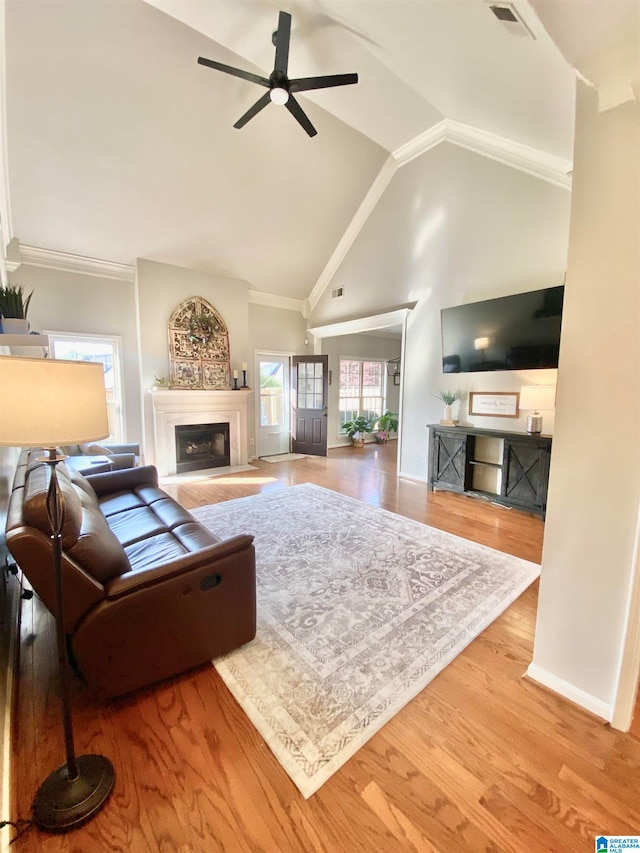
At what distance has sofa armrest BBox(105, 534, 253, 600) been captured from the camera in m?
1.45

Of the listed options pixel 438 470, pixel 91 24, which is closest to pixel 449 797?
pixel 438 470

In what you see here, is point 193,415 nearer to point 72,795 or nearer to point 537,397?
point 537,397

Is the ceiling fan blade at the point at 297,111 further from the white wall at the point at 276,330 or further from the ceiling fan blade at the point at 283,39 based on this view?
the white wall at the point at 276,330

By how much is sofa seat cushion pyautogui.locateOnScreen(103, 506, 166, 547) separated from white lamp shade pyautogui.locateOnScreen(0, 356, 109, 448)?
135 centimetres

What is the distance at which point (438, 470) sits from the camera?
15.6ft

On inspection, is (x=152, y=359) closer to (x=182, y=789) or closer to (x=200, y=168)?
(x=200, y=168)

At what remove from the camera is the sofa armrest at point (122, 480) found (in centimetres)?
300

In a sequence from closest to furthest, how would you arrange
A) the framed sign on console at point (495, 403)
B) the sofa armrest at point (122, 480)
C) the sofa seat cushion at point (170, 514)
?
1. the sofa seat cushion at point (170, 514)
2. the sofa armrest at point (122, 480)
3. the framed sign on console at point (495, 403)

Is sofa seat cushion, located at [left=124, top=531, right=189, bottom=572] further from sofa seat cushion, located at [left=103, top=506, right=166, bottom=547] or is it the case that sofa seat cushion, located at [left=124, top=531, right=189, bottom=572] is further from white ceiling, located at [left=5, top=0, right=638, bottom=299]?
white ceiling, located at [left=5, top=0, right=638, bottom=299]

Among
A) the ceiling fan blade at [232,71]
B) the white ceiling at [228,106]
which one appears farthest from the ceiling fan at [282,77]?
the white ceiling at [228,106]

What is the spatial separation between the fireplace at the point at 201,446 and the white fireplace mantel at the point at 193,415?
116 millimetres

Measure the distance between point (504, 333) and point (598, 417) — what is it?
296 cm

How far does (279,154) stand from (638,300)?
463cm

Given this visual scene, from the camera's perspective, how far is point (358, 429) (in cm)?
820
